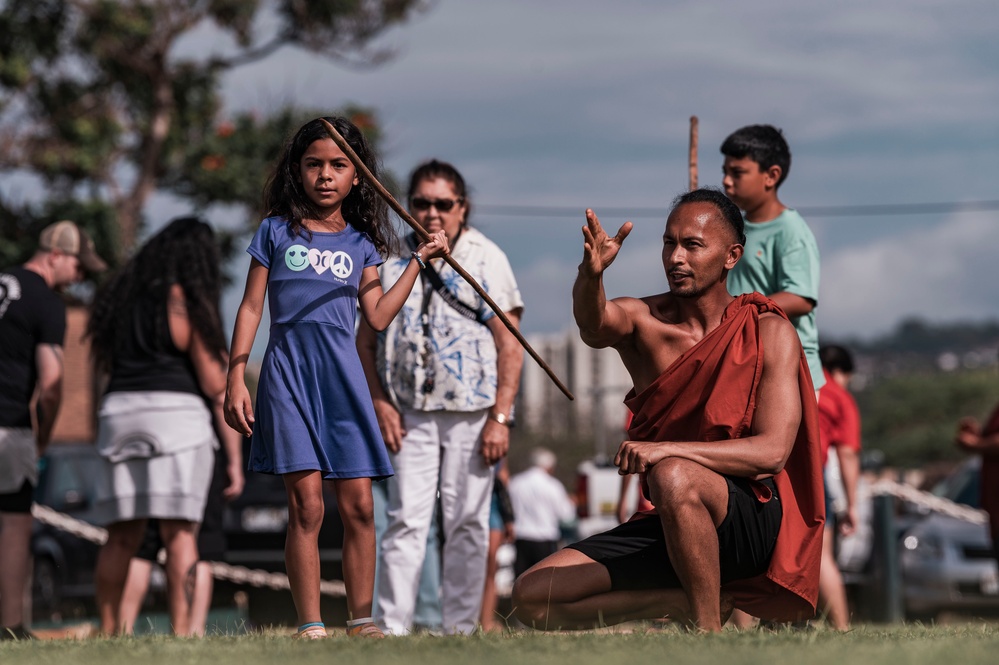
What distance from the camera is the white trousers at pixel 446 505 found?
6023mm

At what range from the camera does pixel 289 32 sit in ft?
70.3

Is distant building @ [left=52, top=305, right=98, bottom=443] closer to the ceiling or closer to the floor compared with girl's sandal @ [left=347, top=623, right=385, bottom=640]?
closer to the ceiling

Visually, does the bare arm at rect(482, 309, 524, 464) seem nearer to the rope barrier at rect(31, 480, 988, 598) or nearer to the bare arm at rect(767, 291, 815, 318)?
the bare arm at rect(767, 291, 815, 318)

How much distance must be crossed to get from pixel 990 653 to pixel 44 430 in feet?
16.8

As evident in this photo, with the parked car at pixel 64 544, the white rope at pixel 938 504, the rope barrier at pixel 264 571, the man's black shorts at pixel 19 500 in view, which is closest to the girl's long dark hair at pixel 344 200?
the man's black shorts at pixel 19 500

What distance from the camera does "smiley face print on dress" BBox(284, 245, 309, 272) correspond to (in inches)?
193

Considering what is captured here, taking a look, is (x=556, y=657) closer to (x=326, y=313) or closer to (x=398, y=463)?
(x=326, y=313)

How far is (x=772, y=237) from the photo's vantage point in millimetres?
6145

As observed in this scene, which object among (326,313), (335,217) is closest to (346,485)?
(326,313)

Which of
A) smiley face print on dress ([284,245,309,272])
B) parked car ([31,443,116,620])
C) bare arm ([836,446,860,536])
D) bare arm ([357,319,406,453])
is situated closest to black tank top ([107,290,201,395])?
bare arm ([357,319,406,453])

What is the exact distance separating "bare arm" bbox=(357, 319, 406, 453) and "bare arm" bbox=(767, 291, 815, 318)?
170cm

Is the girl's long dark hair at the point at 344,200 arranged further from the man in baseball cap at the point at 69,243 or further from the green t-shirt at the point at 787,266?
the man in baseball cap at the point at 69,243

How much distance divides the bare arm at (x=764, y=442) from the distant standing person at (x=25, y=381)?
3.53m

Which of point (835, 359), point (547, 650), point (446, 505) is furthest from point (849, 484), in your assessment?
point (547, 650)
